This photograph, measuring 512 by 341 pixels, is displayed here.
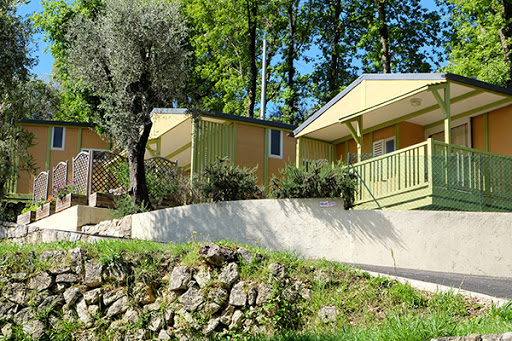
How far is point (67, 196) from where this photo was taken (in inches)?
717

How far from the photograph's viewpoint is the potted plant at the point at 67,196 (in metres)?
18.0

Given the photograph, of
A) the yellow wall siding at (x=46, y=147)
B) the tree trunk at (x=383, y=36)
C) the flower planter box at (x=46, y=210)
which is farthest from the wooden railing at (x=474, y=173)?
the yellow wall siding at (x=46, y=147)

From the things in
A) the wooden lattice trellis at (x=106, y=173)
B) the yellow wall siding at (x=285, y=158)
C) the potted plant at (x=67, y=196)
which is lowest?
the potted plant at (x=67, y=196)

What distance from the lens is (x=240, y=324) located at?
10289 mm

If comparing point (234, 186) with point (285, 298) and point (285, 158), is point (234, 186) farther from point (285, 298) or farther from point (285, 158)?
point (285, 158)

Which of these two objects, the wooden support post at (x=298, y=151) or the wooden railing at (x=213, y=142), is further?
the wooden railing at (x=213, y=142)

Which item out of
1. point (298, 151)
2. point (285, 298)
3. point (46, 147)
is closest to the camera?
point (285, 298)

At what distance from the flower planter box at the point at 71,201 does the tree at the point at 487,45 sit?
15126 millimetres

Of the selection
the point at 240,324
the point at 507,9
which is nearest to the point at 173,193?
the point at 240,324

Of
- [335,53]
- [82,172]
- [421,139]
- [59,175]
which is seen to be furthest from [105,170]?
[335,53]

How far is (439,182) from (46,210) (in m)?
11.8

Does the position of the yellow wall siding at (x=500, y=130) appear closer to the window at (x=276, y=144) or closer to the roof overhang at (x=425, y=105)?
the roof overhang at (x=425, y=105)

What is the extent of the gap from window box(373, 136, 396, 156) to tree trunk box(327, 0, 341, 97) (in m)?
12.1

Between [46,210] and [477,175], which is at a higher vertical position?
[477,175]
